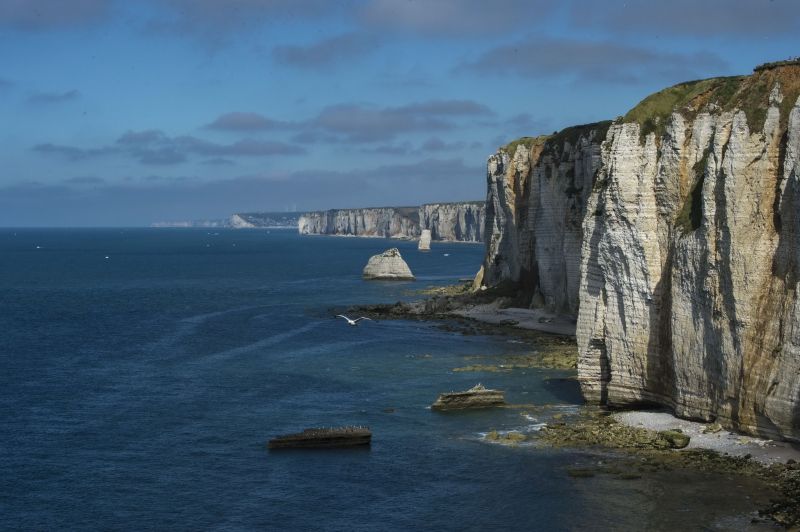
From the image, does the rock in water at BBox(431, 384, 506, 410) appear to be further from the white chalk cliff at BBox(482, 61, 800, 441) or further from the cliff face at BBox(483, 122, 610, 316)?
the cliff face at BBox(483, 122, 610, 316)

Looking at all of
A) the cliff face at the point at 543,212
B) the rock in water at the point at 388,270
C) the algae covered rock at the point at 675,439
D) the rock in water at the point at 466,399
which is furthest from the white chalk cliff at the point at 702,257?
the rock in water at the point at 388,270

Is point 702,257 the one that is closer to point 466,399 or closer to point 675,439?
point 675,439

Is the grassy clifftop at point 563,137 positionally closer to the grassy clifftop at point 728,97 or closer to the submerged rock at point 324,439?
the grassy clifftop at point 728,97

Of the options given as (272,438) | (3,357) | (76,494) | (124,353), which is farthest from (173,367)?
(76,494)

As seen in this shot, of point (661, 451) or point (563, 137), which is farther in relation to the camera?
point (563, 137)

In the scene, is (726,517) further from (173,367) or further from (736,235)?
(173,367)

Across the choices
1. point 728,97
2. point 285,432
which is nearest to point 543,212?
point 728,97
